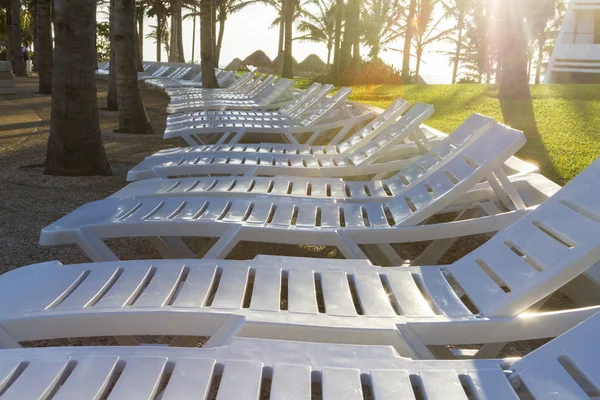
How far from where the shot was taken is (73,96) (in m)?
6.92

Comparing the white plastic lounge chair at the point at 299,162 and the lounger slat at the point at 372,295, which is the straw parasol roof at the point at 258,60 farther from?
the lounger slat at the point at 372,295

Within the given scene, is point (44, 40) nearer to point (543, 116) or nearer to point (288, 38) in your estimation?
point (543, 116)

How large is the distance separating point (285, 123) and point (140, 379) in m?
6.85

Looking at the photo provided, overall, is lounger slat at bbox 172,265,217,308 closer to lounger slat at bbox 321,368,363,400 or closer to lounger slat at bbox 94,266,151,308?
lounger slat at bbox 94,266,151,308

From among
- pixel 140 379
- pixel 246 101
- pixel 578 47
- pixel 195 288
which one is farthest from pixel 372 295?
pixel 578 47

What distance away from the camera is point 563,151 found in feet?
25.4

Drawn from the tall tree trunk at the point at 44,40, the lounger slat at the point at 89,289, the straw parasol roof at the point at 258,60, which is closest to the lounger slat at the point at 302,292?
the lounger slat at the point at 89,289

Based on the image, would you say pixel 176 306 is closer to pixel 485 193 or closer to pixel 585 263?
pixel 585 263

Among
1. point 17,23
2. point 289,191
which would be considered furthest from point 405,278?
point 17,23

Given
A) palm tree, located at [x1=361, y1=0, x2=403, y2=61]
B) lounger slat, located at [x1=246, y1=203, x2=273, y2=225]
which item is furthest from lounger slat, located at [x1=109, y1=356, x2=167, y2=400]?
palm tree, located at [x1=361, y1=0, x2=403, y2=61]

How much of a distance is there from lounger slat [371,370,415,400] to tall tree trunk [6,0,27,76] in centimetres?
2557

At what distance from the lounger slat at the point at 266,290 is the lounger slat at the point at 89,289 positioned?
0.57 m

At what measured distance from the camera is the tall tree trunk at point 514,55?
42.3ft

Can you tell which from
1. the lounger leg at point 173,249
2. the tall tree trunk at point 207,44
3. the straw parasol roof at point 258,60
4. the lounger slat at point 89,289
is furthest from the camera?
the straw parasol roof at point 258,60
